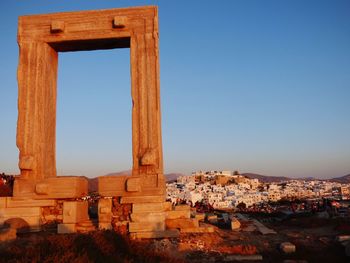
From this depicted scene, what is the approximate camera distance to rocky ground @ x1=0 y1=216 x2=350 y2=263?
5.78 meters

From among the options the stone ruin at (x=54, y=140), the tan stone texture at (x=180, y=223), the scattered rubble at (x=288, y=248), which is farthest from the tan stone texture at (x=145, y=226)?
the scattered rubble at (x=288, y=248)

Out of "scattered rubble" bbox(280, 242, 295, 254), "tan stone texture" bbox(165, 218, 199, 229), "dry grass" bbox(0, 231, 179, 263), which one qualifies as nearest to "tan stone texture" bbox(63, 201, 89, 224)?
"dry grass" bbox(0, 231, 179, 263)

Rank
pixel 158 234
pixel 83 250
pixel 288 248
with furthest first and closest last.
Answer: pixel 158 234
pixel 288 248
pixel 83 250

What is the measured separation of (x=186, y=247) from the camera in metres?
8.14

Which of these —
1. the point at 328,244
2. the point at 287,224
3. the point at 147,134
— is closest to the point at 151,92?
the point at 147,134

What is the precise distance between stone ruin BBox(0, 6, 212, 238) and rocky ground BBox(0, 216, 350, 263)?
2.39ft

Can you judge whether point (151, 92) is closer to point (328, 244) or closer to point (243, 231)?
point (243, 231)

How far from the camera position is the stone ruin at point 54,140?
9148 mm

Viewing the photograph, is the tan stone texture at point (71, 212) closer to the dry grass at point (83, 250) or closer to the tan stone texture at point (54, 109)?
the tan stone texture at point (54, 109)

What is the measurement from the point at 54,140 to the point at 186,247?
194 inches

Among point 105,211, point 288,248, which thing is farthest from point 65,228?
point 288,248

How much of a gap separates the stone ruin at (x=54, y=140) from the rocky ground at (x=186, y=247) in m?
0.73

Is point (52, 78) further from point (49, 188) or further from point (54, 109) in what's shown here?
point (49, 188)

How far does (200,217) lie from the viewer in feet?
38.3
